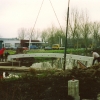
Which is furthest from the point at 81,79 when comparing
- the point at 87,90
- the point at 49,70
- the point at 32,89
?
the point at 32,89

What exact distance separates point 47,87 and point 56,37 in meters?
55.8

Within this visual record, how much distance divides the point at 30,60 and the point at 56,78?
53.1ft

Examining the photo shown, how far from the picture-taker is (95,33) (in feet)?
174

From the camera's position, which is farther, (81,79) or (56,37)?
(56,37)

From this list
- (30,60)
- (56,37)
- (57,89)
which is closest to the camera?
(57,89)

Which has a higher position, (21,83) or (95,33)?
(95,33)

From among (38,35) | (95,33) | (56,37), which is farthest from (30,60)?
(38,35)

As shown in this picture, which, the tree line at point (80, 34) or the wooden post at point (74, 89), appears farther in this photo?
the tree line at point (80, 34)

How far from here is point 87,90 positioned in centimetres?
959

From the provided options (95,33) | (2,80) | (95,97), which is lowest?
(95,97)

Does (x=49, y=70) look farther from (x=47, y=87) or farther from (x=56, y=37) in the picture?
(x=56, y=37)

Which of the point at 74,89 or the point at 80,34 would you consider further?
the point at 80,34

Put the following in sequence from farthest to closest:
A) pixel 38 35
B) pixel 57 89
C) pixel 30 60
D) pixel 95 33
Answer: pixel 38 35, pixel 95 33, pixel 30 60, pixel 57 89

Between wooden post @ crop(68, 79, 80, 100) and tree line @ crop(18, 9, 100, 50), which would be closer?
wooden post @ crop(68, 79, 80, 100)
